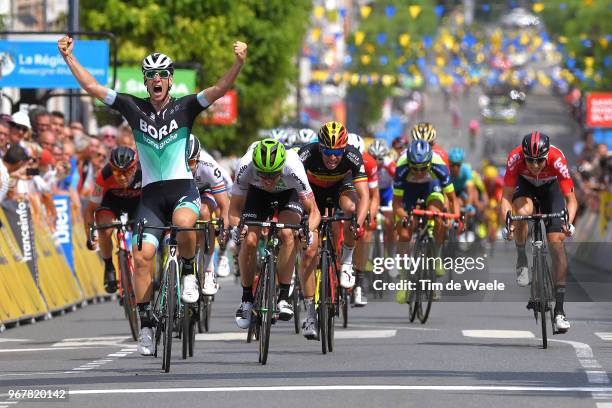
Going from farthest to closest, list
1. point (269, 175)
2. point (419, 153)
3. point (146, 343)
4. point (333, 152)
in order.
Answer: point (419, 153) → point (333, 152) → point (269, 175) → point (146, 343)

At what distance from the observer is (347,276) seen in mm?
17406

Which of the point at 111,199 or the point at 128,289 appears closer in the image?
the point at 128,289

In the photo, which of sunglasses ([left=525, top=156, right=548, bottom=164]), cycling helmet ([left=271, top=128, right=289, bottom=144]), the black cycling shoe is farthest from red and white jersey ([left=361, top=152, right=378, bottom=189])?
sunglasses ([left=525, top=156, right=548, bottom=164])

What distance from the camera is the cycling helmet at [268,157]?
14672 mm

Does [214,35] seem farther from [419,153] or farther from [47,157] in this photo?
[419,153]

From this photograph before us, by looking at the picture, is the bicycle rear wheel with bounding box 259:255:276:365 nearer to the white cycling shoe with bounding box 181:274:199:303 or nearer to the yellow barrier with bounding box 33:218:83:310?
the white cycling shoe with bounding box 181:274:199:303

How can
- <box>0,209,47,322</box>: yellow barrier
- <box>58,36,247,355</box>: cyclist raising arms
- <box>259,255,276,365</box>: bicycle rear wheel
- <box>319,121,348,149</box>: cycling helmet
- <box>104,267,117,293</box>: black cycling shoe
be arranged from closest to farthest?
<box>58,36,247,355</box>: cyclist raising arms < <box>259,255,276,365</box>: bicycle rear wheel < <box>319,121,348,149</box>: cycling helmet < <box>104,267,117,293</box>: black cycling shoe < <box>0,209,47,322</box>: yellow barrier

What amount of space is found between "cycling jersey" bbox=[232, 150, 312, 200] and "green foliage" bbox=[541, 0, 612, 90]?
50.4 meters

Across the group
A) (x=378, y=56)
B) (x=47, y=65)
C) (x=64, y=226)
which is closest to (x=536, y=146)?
(x=64, y=226)

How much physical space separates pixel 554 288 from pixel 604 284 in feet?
3.97

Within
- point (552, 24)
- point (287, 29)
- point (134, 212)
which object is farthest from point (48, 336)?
point (552, 24)

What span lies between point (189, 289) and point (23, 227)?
22.0 feet

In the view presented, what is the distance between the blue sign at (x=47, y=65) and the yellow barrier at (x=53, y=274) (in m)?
6.05

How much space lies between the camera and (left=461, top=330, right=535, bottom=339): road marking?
1748 cm
